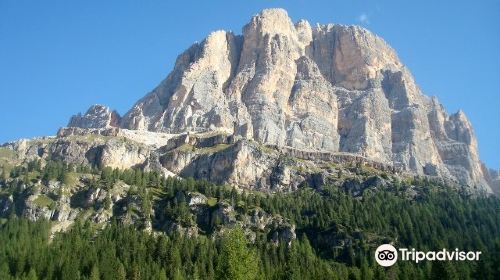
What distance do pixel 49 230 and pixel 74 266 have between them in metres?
58.1

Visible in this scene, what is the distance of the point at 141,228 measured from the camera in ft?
635

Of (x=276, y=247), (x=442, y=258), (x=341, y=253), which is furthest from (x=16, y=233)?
(x=442, y=258)

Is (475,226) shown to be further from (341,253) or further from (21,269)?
(21,269)

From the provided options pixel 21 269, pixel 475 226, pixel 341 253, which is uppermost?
pixel 475 226

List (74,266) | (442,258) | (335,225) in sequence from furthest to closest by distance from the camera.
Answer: (335,225) < (74,266) < (442,258)

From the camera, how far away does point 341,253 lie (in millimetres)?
180750

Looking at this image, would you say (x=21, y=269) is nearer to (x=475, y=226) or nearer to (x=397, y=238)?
(x=397, y=238)

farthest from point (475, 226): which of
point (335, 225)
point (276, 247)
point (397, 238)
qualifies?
point (276, 247)

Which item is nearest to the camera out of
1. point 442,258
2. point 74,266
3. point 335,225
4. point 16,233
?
point 442,258

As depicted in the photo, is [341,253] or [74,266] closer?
[74,266]

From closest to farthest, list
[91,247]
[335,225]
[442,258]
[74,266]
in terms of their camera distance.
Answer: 1. [442,258]
2. [74,266]
3. [91,247]
4. [335,225]

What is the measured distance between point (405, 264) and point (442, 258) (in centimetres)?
3045

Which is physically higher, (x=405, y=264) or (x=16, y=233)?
(x=16, y=233)

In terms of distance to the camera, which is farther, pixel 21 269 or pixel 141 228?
pixel 141 228
